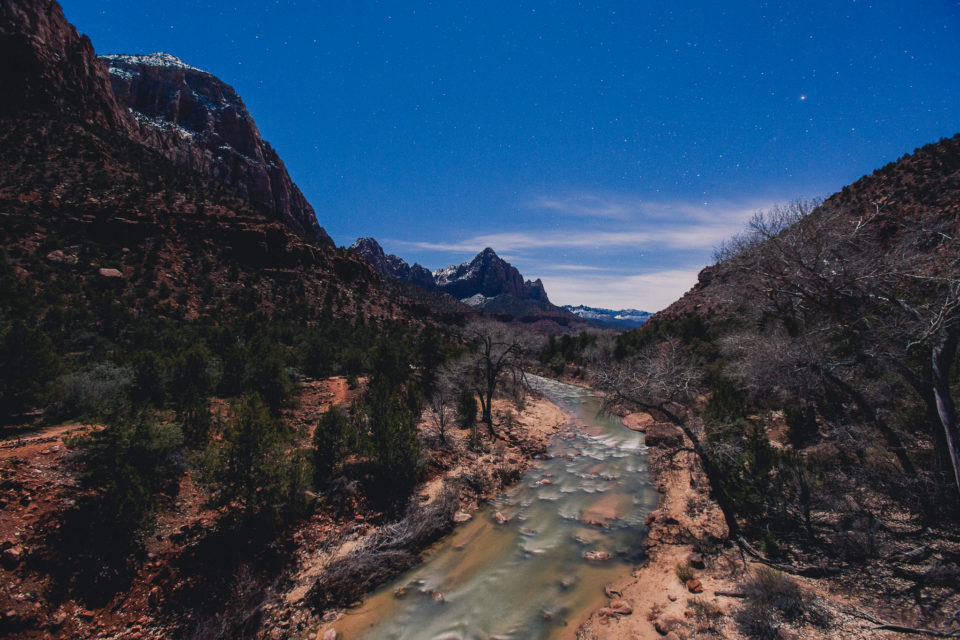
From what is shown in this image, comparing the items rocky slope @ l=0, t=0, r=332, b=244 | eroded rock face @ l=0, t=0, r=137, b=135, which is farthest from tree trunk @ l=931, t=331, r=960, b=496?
eroded rock face @ l=0, t=0, r=137, b=135

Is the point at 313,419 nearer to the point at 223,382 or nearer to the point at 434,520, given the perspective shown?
the point at 223,382

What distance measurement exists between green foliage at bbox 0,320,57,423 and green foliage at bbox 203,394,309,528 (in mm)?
5574

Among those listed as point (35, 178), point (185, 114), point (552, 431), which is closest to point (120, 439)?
point (552, 431)

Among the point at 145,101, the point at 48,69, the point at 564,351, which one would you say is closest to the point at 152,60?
the point at 145,101

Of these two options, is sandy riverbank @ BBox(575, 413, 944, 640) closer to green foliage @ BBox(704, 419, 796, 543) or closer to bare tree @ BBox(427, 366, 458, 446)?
green foliage @ BBox(704, 419, 796, 543)

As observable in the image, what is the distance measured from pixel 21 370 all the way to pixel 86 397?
160 centimetres

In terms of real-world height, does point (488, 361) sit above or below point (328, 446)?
above

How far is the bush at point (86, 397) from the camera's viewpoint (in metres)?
9.84

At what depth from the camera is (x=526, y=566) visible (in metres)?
9.59

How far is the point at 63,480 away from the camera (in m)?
7.36

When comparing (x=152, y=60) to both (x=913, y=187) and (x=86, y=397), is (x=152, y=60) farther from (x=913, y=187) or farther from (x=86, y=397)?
(x=913, y=187)

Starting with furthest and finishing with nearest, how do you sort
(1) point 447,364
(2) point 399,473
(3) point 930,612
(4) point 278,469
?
(1) point 447,364 < (2) point 399,473 < (4) point 278,469 < (3) point 930,612

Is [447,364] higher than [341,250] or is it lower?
lower

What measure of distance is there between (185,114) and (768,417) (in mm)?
133266
